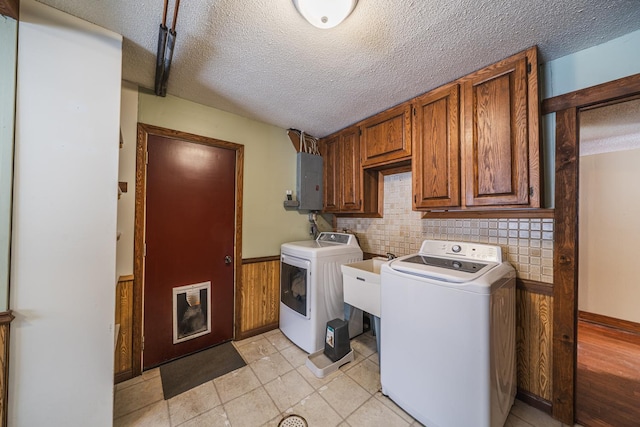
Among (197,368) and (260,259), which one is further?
(260,259)

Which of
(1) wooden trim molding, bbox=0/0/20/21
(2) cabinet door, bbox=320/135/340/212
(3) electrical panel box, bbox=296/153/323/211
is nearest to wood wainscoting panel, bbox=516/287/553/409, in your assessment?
(2) cabinet door, bbox=320/135/340/212

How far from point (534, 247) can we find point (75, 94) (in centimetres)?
296

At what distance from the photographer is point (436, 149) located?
5.82 ft

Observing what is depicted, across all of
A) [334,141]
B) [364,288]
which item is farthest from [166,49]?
[364,288]

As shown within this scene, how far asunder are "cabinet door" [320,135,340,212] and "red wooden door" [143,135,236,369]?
110 cm

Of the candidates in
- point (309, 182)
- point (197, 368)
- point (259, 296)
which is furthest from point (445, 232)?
point (197, 368)

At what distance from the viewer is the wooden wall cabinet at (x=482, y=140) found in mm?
1376

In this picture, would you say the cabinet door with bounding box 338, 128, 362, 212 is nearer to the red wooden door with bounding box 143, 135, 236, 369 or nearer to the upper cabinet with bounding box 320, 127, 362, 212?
the upper cabinet with bounding box 320, 127, 362, 212

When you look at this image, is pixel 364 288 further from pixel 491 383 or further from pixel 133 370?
pixel 133 370

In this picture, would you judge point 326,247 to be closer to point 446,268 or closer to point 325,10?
point 446,268

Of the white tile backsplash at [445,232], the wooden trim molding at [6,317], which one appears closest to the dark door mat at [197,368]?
the wooden trim molding at [6,317]

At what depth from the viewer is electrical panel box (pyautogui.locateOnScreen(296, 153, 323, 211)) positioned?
2.72m

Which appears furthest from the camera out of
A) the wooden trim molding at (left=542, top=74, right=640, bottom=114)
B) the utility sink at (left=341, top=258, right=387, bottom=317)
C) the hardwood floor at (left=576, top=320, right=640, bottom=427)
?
the utility sink at (left=341, top=258, right=387, bottom=317)

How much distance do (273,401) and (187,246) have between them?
1.44m
